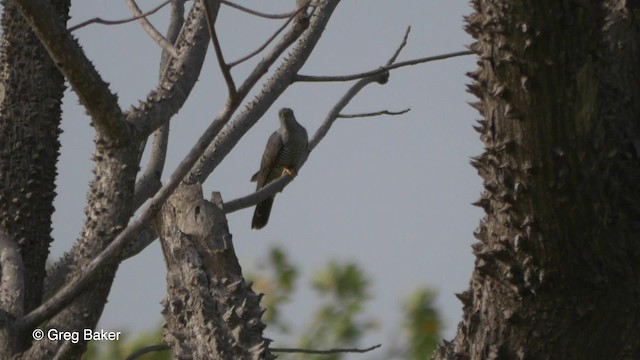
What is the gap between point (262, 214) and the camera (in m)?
8.84

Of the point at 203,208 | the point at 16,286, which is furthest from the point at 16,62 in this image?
the point at 203,208

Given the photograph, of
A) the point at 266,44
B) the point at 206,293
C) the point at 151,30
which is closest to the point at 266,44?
the point at 266,44

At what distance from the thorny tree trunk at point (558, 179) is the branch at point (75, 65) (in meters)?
1.31

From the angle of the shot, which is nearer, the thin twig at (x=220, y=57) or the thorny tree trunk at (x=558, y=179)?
the thorny tree trunk at (x=558, y=179)

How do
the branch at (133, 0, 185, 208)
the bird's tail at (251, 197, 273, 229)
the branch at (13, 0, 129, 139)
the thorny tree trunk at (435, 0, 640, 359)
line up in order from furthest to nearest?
the bird's tail at (251, 197, 273, 229)
the branch at (133, 0, 185, 208)
the branch at (13, 0, 129, 139)
the thorny tree trunk at (435, 0, 640, 359)

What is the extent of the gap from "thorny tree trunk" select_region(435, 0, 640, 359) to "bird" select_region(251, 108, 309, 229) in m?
5.72

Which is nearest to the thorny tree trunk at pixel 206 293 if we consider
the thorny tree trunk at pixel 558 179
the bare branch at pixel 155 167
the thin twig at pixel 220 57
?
the thin twig at pixel 220 57

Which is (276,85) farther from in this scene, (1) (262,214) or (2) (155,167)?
(1) (262,214)

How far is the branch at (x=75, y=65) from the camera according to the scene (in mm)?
3053

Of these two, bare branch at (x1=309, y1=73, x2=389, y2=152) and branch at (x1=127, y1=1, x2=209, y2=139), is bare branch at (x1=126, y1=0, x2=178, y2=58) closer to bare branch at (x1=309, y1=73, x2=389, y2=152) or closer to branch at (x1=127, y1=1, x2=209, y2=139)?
branch at (x1=127, y1=1, x2=209, y2=139)

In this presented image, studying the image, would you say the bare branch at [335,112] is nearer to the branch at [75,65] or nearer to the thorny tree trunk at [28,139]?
the thorny tree trunk at [28,139]

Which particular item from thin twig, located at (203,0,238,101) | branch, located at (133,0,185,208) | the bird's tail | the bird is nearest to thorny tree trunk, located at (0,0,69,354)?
branch, located at (133,0,185,208)

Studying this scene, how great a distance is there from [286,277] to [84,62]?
3.09 metres

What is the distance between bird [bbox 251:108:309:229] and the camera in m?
8.49
